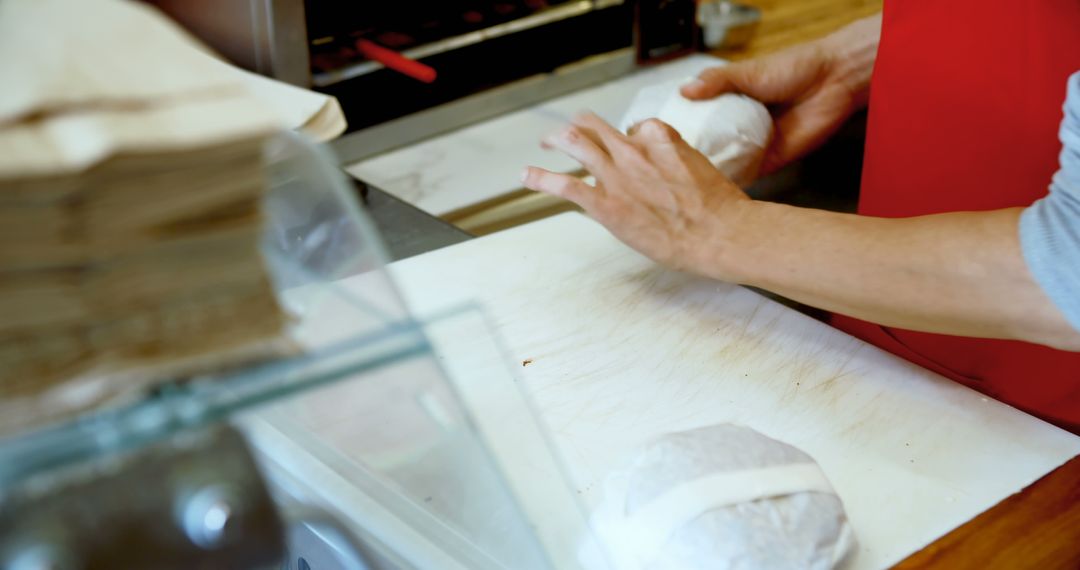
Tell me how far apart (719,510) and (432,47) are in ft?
3.58

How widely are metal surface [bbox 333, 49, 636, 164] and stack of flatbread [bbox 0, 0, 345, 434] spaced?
1.18m

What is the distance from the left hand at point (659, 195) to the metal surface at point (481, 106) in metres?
0.55

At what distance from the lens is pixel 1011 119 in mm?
1195

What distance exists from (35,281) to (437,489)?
0.81 ft

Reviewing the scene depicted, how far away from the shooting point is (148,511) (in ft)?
1.37

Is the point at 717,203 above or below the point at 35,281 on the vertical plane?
below

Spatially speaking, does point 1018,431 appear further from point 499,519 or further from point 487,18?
point 487,18

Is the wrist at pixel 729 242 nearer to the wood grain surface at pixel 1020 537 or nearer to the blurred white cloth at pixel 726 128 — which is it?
the blurred white cloth at pixel 726 128

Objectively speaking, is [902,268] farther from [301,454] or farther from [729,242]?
[301,454]

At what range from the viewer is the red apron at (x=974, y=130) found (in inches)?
45.4

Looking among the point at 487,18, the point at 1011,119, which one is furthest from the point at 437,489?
the point at 487,18

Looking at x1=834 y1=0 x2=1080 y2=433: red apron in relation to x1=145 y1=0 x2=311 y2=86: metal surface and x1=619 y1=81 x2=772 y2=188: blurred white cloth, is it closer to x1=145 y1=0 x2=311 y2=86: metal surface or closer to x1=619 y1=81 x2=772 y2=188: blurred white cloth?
x1=619 y1=81 x2=772 y2=188: blurred white cloth

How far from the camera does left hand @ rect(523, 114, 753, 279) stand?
110 centimetres

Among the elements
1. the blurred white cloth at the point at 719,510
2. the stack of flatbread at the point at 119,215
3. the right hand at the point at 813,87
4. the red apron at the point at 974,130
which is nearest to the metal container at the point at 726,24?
the right hand at the point at 813,87
